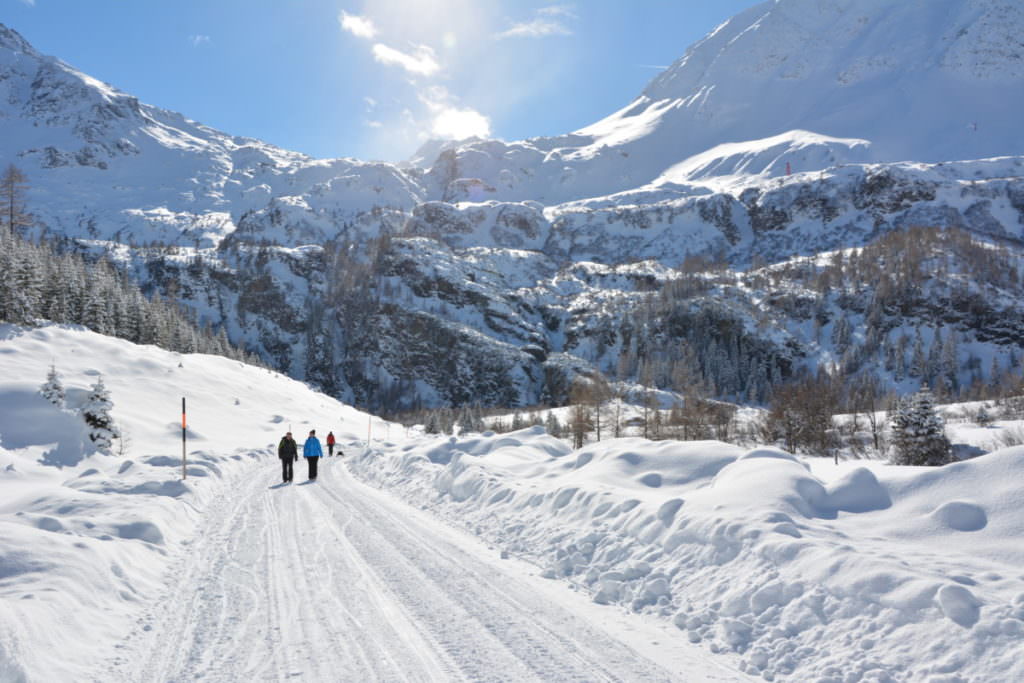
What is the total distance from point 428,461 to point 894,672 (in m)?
15.8

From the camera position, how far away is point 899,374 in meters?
156

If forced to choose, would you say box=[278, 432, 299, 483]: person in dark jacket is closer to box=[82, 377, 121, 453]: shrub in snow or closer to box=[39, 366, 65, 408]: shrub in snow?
box=[82, 377, 121, 453]: shrub in snow

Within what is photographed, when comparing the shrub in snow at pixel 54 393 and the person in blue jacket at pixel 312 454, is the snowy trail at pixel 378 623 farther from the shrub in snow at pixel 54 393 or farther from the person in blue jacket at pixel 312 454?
the shrub in snow at pixel 54 393

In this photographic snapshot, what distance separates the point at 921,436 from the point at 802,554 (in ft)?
158

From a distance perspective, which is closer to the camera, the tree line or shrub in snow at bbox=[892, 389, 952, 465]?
shrub in snow at bbox=[892, 389, 952, 465]

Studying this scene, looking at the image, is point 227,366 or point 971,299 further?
point 971,299

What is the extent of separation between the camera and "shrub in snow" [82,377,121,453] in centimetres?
2559

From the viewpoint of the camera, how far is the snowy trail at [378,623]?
5.44 meters

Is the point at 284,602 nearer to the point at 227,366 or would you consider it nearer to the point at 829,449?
the point at 227,366

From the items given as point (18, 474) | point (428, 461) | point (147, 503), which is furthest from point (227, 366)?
point (147, 503)

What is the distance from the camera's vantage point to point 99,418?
2595 centimetres

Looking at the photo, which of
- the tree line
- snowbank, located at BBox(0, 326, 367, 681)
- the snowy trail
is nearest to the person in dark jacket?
snowbank, located at BBox(0, 326, 367, 681)

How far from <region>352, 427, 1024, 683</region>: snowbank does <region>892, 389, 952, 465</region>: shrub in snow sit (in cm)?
4207

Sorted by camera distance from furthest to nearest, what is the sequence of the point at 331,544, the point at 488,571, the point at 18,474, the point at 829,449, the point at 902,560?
1. the point at 829,449
2. the point at 18,474
3. the point at 331,544
4. the point at 488,571
5. the point at 902,560
